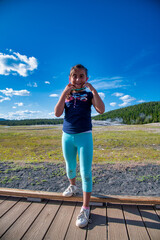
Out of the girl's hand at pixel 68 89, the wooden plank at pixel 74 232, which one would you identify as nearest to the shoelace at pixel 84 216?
the wooden plank at pixel 74 232

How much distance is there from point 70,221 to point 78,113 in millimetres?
1482

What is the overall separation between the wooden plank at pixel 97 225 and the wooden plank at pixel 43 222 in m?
0.56

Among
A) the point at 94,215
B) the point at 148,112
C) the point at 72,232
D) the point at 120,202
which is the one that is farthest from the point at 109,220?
the point at 148,112

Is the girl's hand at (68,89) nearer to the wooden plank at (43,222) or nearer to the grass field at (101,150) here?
the wooden plank at (43,222)

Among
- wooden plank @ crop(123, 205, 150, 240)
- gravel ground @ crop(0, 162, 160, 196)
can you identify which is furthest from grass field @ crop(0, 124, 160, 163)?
wooden plank @ crop(123, 205, 150, 240)

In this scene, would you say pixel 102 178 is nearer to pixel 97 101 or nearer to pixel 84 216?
pixel 84 216

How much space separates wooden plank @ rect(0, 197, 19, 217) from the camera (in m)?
2.18

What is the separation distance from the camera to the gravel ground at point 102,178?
10.1 feet

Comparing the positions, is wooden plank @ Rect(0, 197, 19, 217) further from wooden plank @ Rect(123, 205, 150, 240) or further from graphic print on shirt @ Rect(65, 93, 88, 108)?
graphic print on shirt @ Rect(65, 93, 88, 108)

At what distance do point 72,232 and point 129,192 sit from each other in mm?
1627

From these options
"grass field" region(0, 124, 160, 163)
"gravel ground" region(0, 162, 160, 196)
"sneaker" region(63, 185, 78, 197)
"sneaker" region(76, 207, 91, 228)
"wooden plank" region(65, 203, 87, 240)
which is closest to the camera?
"wooden plank" region(65, 203, 87, 240)

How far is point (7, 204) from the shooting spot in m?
2.35

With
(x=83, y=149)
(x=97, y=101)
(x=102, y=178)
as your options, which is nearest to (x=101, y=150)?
(x=102, y=178)

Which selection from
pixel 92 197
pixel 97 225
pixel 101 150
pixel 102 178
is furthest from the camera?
pixel 101 150
